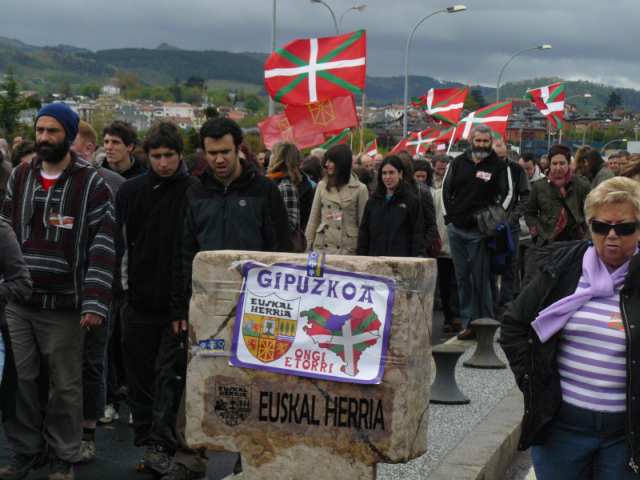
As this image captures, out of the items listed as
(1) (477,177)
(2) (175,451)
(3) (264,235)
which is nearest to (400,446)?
(3) (264,235)

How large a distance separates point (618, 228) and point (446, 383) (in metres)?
4.11

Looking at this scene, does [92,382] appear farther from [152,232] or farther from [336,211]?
[336,211]

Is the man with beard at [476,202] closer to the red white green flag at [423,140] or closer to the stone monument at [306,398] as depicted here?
the stone monument at [306,398]

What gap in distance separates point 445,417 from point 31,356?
110 inches

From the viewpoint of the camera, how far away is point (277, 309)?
15.5 feet

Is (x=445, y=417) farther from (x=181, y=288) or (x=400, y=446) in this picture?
(x=400, y=446)

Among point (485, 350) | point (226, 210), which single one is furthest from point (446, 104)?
point (226, 210)

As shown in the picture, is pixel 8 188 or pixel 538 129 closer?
pixel 8 188

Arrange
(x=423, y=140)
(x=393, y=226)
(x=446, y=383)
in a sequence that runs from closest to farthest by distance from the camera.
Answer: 1. (x=446, y=383)
2. (x=393, y=226)
3. (x=423, y=140)

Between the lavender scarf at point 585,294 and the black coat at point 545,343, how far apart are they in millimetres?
44

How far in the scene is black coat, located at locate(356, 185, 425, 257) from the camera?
1045cm

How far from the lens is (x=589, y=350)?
446 cm

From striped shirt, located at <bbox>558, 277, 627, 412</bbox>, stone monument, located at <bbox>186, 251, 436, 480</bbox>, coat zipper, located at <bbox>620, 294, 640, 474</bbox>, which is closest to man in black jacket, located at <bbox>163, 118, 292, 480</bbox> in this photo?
stone monument, located at <bbox>186, 251, 436, 480</bbox>

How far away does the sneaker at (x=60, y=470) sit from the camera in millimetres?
6465
